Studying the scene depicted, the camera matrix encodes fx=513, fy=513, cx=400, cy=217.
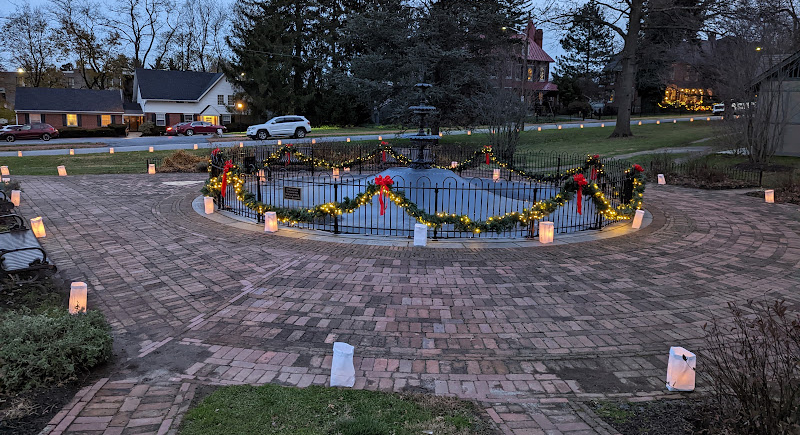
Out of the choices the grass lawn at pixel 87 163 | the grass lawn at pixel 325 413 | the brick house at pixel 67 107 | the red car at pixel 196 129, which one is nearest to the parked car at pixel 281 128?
the grass lawn at pixel 87 163

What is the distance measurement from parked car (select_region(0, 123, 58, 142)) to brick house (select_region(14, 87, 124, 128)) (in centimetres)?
1371

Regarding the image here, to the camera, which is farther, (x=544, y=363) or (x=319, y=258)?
(x=319, y=258)

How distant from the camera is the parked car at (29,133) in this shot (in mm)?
37781

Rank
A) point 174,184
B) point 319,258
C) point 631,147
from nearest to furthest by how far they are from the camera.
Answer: point 319,258 → point 174,184 → point 631,147

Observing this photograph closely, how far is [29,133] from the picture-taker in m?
38.8

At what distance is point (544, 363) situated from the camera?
5445mm

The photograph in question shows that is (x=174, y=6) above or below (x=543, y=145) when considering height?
above

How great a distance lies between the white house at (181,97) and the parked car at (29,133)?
1543cm

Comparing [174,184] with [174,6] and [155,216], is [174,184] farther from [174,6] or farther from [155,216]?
[174,6]

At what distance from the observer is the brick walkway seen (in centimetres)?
486

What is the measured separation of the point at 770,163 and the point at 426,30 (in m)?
17.6

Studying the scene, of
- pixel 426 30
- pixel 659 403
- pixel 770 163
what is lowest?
pixel 659 403

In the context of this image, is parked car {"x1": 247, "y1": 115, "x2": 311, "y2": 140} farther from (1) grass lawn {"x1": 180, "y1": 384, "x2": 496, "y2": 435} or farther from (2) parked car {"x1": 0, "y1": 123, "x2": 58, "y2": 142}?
(1) grass lawn {"x1": 180, "y1": 384, "x2": 496, "y2": 435}

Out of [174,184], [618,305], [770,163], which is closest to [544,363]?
[618,305]
